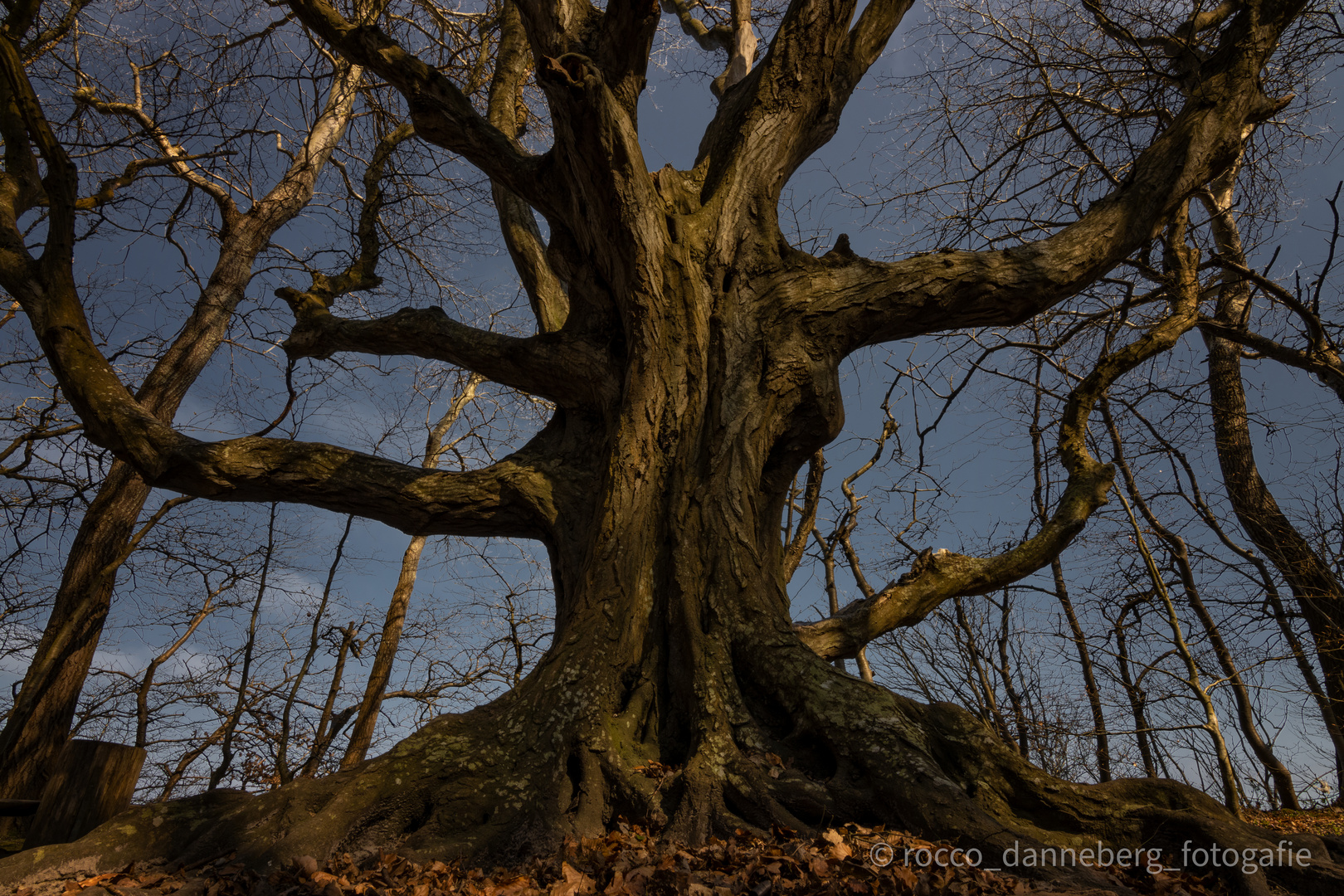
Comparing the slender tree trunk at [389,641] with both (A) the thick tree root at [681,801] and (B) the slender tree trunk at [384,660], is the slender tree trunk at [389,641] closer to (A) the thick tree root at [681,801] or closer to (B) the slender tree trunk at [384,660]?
(B) the slender tree trunk at [384,660]

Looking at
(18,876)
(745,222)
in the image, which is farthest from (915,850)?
(745,222)

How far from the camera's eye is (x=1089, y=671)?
6.61 meters

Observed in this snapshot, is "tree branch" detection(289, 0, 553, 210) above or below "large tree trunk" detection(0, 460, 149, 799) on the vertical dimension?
above

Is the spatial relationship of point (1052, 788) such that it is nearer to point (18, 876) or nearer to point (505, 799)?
point (505, 799)

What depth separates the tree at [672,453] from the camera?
101 inches

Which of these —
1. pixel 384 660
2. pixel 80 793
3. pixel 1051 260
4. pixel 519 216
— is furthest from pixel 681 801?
pixel 384 660

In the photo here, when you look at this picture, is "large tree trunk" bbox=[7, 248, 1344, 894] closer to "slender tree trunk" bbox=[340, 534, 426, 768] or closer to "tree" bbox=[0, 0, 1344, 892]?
"tree" bbox=[0, 0, 1344, 892]

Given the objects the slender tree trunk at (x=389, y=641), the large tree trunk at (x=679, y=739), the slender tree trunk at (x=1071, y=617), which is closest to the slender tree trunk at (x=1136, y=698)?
the slender tree trunk at (x=1071, y=617)

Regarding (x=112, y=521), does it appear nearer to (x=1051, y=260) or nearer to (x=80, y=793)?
(x=80, y=793)

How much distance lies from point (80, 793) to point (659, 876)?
2373 mm

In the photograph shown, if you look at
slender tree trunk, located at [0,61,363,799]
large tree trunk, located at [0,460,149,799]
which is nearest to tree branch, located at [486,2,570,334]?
slender tree trunk, located at [0,61,363,799]

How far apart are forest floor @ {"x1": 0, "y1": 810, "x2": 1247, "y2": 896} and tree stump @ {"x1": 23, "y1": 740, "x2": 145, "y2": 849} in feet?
1.59

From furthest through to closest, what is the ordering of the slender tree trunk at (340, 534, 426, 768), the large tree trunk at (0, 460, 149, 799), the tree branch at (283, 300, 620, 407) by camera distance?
1. the slender tree trunk at (340, 534, 426, 768)
2. the large tree trunk at (0, 460, 149, 799)
3. the tree branch at (283, 300, 620, 407)

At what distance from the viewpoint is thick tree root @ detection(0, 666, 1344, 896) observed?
7.70 feet
